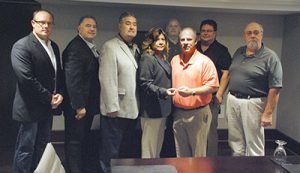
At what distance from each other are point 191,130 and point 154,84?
0.54 meters

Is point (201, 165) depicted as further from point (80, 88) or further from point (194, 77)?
point (80, 88)

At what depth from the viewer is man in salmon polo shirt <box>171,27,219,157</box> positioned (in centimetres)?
289

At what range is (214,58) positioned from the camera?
11.0 feet

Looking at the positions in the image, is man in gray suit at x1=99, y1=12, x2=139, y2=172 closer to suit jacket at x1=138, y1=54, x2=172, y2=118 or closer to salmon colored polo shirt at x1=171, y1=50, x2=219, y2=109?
suit jacket at x1=138, y1=54, x2=172, y2=118

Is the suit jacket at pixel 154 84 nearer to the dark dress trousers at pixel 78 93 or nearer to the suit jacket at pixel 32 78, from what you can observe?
the dark dress trousers at pixel 78 93

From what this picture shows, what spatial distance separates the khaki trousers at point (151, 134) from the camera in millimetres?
3008

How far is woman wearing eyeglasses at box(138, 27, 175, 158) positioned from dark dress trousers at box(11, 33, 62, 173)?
2.56 ft

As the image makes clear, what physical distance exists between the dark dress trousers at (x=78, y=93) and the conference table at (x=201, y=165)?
1164 millimetres

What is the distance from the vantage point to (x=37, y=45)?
8.89 ft

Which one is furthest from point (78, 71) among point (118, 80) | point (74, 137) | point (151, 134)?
point (151, 134)

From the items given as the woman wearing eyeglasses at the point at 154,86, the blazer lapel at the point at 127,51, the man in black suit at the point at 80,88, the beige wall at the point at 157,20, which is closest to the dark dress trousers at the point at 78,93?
the man in black suit at the point at 80,88

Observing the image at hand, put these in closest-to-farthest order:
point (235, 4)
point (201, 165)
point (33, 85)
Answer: point (201, 165), point (33, 85), point (235, 4)

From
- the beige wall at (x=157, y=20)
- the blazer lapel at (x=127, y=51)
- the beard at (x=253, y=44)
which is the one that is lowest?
the blazer lapel at (x=127, y=51)

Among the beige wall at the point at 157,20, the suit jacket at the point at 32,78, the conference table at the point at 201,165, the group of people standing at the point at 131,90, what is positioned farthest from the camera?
the beige wall at the point at 157,20
